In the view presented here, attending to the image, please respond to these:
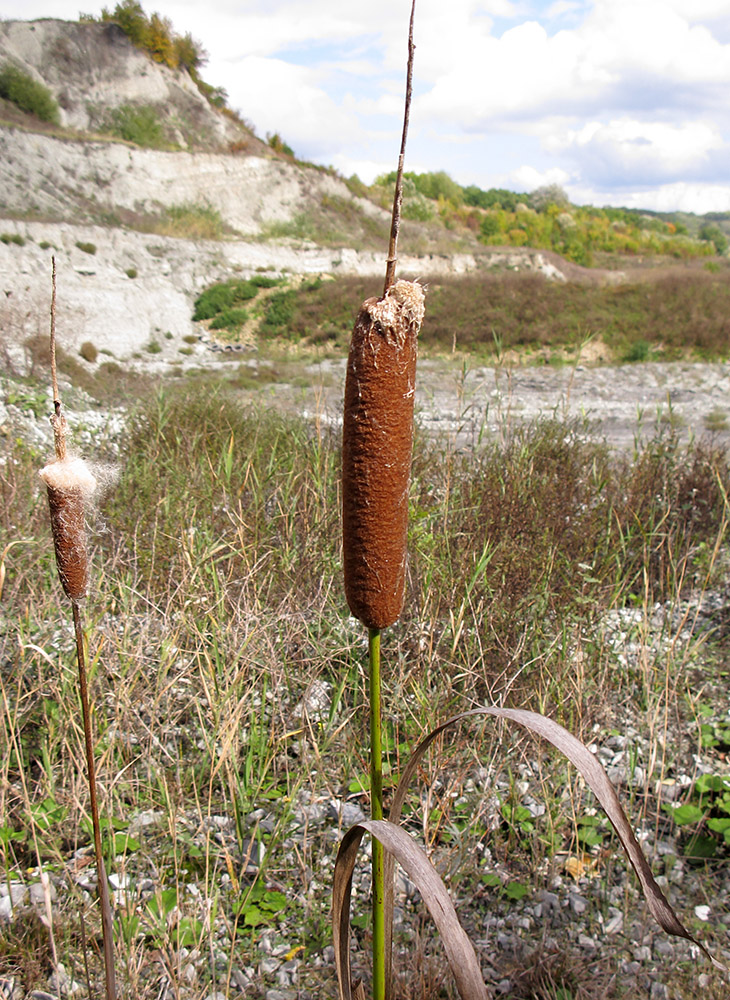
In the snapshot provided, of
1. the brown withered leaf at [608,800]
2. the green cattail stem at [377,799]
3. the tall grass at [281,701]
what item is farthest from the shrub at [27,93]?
the brown withered leaf at [608,800]

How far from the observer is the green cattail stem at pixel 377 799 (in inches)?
30.1

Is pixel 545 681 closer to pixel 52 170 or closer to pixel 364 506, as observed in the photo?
pixel 364 506

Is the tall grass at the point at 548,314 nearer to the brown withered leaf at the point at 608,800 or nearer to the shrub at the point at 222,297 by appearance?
the shrub at the point at 222,297

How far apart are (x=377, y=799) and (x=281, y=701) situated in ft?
4.80

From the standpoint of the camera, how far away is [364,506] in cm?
71

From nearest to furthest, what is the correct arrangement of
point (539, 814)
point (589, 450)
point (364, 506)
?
point (364, 506), point (539, 814), point (589, 450)

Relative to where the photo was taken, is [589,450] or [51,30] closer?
[589,450]

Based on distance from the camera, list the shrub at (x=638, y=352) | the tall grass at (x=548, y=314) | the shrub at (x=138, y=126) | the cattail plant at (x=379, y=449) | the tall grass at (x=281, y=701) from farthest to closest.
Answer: the shrub at (x=138, y=126) → the tall grass at (x=548, y=314) → the shrub at (x=638, y=352) → the tall grass at (x=281, y=701) → the cattail plant at (x=379, y=449)

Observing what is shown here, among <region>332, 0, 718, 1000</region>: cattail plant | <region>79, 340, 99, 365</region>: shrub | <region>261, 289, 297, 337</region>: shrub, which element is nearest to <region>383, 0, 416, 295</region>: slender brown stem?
<region>332, 0, 718, 1000</region>: cattail plant

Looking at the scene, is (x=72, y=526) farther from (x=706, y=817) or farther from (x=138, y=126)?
(x=138, y=126)

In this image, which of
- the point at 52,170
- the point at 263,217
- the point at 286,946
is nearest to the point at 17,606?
the point at 286,946

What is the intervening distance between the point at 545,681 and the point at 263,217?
2522 cm

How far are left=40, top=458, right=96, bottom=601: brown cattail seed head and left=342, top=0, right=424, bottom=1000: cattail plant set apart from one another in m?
0.34

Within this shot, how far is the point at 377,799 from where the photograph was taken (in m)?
0.83
